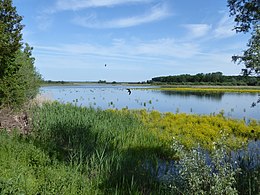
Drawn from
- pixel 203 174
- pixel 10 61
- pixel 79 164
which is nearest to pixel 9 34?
pixel 10 61

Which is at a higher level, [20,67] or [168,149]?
[20,67]

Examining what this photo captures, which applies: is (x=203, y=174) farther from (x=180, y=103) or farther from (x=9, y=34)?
(x=180, y=103)

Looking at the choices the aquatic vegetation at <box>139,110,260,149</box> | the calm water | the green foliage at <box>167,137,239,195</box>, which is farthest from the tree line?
the green foliage at <box>167,137,239,195</box>

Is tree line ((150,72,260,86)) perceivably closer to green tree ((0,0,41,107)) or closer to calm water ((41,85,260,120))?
calm water ((41,85,260,120))

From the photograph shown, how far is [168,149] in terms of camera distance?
9992 millimetres

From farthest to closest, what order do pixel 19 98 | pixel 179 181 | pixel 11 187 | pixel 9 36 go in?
pixel 19 98
pixel 9 36
pixel 179 181
pixel 11 187

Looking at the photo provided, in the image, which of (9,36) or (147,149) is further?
(9,36)

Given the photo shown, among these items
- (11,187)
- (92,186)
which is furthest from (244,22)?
(11,187)

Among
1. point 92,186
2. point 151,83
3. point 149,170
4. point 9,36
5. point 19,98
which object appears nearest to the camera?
point 92,186

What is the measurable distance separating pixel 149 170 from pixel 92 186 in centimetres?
150

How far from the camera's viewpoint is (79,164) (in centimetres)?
611

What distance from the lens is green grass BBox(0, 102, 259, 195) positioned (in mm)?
5156

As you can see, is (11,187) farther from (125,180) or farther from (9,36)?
(9,36)

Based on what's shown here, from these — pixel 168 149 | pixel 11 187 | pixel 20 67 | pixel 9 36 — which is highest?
pixel 9 36
